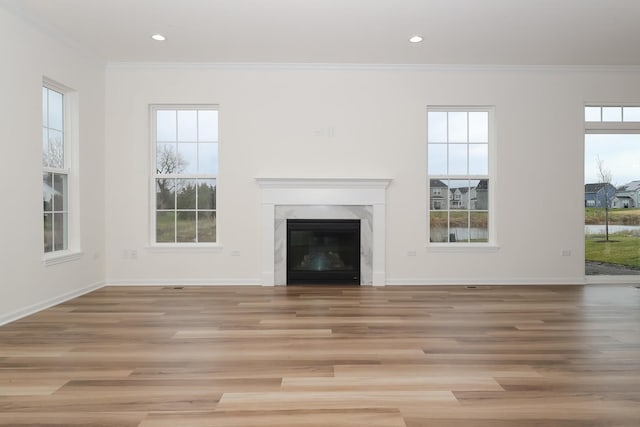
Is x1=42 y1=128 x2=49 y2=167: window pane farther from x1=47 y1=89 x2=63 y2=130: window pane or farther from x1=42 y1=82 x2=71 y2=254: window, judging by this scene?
x1=47 y1=89 x2=63 y2=130: window pane

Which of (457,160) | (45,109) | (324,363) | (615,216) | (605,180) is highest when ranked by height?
(45,109)

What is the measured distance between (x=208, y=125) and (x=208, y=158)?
44cm

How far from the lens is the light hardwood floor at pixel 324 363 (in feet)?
6.82

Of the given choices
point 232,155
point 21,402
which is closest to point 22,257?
point 21,402

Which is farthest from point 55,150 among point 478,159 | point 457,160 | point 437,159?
point 478,159

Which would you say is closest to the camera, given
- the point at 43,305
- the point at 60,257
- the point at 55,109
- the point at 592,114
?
the point at 43,305

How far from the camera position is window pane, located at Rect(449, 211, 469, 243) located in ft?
18.6

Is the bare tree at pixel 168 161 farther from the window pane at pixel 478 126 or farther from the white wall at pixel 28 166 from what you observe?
the window pane at pixel 478 126

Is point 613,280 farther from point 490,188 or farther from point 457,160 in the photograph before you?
point 457,160

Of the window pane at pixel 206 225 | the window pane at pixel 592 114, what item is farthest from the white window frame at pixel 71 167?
the window pane at pixel 592 114

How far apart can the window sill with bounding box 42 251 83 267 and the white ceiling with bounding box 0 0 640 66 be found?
233cm

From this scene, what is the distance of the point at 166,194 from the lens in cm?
560

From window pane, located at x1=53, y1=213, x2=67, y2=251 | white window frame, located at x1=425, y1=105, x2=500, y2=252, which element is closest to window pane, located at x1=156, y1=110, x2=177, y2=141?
window pane, located at x1=53, y1=213, x2=67, y2=251

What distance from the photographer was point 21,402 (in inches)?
86.3
